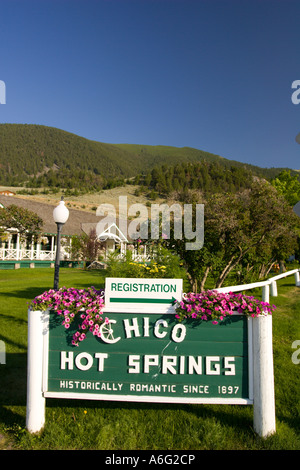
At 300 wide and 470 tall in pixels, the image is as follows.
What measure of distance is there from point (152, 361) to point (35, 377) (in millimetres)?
1269

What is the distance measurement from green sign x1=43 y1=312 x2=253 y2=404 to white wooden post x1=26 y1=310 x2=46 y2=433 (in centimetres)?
8

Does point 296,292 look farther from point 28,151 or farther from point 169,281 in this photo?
point 28,151

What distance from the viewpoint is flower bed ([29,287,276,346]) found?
3453 millimetres

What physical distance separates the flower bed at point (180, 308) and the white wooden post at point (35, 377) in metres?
0.19

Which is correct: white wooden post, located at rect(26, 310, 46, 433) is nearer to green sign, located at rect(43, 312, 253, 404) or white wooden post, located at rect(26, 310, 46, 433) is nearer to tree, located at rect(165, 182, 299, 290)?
green sign, located at rect(43, 312, 253, 404)

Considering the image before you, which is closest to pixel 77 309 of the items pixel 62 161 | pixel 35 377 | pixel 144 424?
pixel 35 377

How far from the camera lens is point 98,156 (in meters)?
169

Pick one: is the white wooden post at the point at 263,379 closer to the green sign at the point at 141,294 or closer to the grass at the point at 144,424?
the grass at the point at 144,424

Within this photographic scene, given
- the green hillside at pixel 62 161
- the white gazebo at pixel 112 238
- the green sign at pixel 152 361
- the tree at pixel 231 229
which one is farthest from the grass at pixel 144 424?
the green hillside at pixel 62 161

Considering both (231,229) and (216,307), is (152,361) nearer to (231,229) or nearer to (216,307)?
(216,307)

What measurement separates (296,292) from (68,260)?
22.5 m

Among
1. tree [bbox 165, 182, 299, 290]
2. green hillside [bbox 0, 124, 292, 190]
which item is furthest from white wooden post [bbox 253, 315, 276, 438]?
green hillside [bbox 0, 124, 292, 190]

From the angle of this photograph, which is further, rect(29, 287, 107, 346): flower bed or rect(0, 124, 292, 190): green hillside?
rect(0, 124, 292, 190): green hillside
